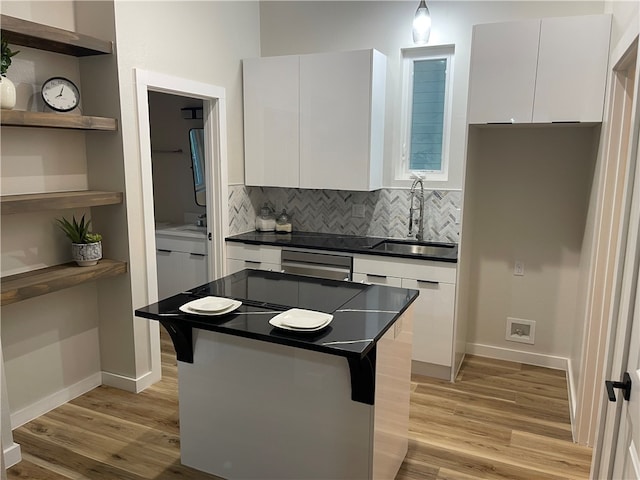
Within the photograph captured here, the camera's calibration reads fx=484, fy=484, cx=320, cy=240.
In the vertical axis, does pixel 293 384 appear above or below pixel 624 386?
below

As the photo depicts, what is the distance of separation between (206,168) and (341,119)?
120 centimetres

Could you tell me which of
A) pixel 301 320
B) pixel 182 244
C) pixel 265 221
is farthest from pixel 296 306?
pixel 182 244

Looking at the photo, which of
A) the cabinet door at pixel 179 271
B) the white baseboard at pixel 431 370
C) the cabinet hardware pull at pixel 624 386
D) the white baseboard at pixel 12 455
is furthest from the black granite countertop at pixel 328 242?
the white baseboard at pixel 12 455

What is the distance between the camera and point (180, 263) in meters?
4.50

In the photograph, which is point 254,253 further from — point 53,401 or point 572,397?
point 572,397

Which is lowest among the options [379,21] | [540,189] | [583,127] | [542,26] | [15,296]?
[15,296]

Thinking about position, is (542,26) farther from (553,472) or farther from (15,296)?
(15,296)

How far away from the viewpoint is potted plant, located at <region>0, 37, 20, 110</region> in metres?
2.48

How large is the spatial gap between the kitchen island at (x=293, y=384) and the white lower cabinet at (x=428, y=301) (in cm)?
92

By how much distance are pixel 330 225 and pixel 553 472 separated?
100.0 inches

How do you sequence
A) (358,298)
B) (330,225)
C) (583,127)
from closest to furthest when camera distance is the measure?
1. (358,298)
2. (583,127)
3. (330,225)

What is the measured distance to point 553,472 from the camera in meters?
2.55

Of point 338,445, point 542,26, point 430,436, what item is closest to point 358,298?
point 338,445

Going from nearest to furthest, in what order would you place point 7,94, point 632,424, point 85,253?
1. point 632,424
2. point 7,94
3. point 85,253
